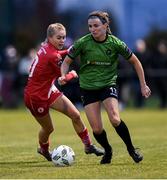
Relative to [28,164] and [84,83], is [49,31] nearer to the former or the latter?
[84,83]

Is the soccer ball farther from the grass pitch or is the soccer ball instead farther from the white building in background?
the white building in background


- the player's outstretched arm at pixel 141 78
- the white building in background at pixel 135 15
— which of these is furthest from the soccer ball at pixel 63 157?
the white building in background at pixel 135 15

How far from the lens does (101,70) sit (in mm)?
11734

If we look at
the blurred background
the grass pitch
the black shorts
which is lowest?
the blurred background

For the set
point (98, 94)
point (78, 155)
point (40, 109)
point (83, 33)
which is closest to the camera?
point (98, 94)

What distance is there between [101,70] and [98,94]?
35 cm

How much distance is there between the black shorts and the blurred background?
1271cm

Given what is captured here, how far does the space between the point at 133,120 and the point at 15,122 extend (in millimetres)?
3233

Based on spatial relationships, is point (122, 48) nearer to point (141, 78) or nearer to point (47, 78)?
point (141, 78)

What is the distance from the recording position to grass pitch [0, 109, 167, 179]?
34.5 ft

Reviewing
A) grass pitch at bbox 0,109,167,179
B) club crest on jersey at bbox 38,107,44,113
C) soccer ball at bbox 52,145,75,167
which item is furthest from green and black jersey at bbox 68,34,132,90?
grass pitch at bbox 0,109,167,179

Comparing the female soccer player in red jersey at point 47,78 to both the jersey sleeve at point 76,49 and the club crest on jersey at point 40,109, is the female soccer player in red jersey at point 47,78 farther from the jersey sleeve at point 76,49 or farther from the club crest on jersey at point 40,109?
the jersey sleeve at point 76,49

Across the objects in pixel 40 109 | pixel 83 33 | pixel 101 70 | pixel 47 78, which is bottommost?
pixel 83 33

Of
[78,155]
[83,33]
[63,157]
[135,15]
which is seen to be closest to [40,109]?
[63,157]
